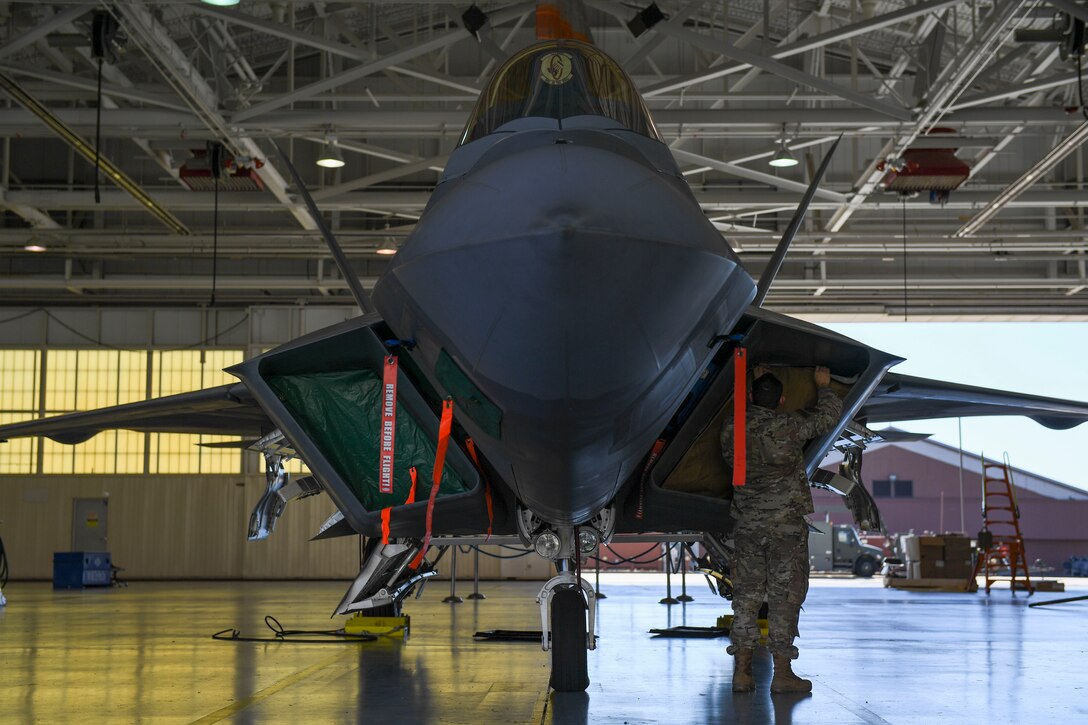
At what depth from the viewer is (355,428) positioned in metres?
4.79

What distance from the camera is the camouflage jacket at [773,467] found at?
5.14m

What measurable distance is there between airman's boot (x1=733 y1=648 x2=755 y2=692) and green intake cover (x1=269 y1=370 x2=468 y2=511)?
1.99 m

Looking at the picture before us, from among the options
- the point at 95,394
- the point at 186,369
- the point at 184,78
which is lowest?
the point at 95,394

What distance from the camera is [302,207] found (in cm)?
2038

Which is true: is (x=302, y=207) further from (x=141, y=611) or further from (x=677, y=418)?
(x=677, y=418)

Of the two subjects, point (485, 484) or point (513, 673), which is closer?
point (485, 484)

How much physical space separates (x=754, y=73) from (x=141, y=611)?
38.2ft

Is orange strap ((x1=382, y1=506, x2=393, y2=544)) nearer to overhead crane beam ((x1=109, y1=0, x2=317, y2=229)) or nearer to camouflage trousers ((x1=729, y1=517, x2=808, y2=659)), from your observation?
camouflage trousers ((x1=729, y1=517, x2=808, y2=659))

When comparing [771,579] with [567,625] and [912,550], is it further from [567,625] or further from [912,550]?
[912,550]

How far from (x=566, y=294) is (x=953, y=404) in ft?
18.3

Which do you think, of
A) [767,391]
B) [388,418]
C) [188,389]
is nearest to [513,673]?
[767,391]

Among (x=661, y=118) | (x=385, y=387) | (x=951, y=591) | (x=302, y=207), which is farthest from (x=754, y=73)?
(x=385, y=387)

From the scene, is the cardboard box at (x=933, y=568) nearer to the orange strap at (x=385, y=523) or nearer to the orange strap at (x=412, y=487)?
the orange strap at (x=412, y=487)

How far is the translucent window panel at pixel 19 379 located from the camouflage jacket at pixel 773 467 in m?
26.1
